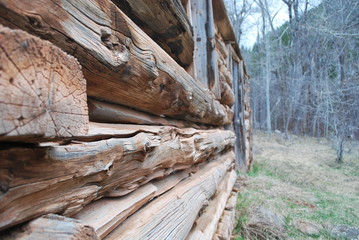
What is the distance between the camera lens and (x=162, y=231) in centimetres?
128

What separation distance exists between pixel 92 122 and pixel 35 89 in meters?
0.49

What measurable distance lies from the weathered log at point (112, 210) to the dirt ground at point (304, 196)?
1909 mm

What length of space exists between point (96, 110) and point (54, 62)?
52 cm

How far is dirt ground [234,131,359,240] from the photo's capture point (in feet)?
10.1

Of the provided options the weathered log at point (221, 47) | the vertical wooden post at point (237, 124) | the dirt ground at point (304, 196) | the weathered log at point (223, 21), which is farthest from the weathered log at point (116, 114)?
the vertical wooden post at point (237, 124)

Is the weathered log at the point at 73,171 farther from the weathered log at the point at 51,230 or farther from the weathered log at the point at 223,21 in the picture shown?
the weathered log at the point at 223,21

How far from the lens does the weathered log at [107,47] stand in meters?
0.65

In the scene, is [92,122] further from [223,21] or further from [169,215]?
[223,21]

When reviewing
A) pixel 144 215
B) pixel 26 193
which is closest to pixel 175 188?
pixel 144 215

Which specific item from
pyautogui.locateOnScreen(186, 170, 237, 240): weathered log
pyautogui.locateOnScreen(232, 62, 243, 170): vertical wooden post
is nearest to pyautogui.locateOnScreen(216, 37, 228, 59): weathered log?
pyautogui.locateOnScreen(232, 62, 243, 170): vertical wooden post

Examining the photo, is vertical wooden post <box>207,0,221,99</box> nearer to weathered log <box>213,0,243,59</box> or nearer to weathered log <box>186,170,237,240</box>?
weathered log <box>213,0,243,59</box>

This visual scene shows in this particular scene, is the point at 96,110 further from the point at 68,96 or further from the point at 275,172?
the point at 275,172

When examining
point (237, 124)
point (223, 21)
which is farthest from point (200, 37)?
point (237, 124)

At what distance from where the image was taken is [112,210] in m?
1.01
